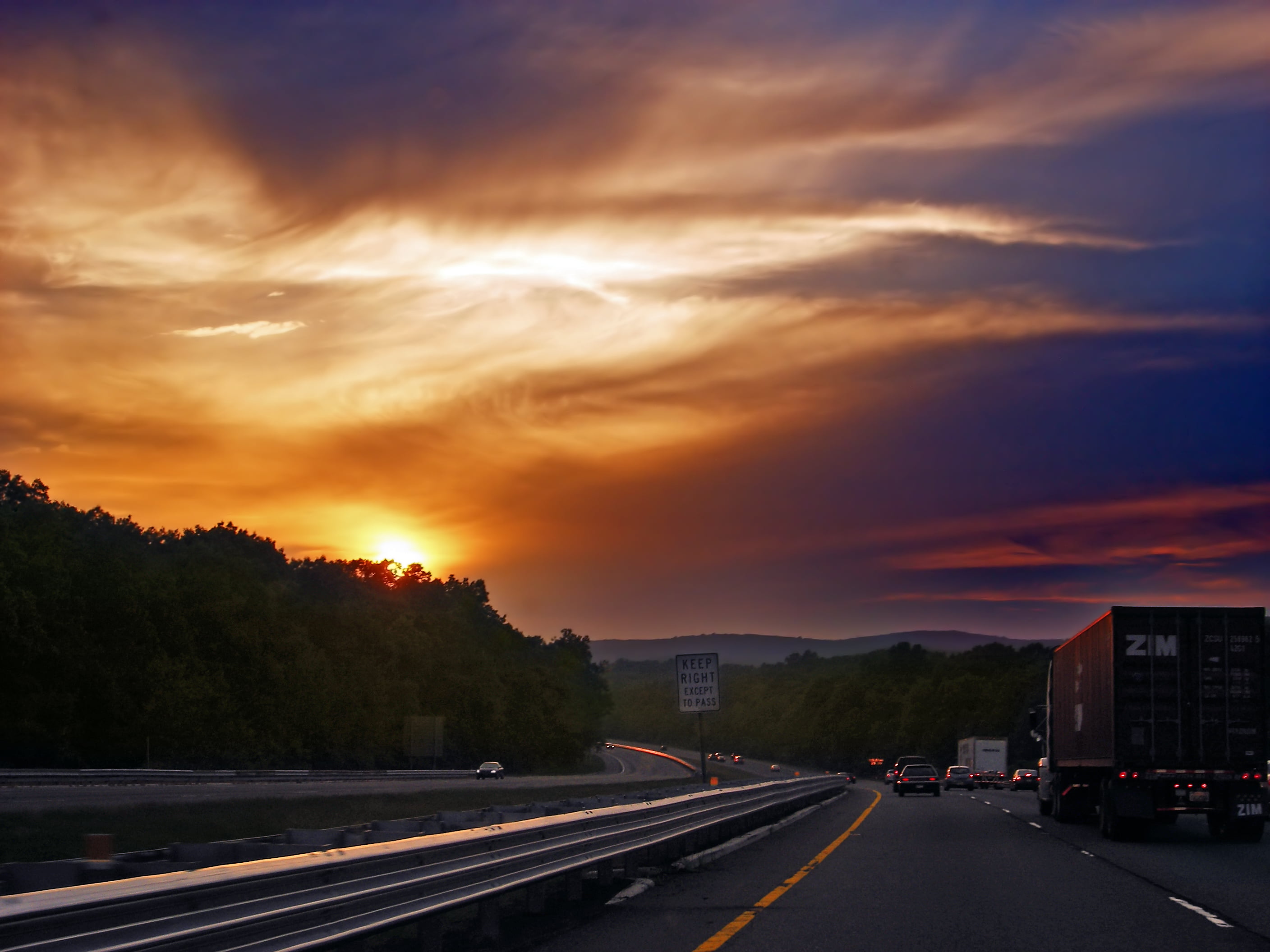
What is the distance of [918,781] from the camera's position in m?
53.0

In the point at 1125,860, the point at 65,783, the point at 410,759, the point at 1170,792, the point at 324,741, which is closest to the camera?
the point at 1125,860

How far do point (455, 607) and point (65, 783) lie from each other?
392ft

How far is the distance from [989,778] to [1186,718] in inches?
2584

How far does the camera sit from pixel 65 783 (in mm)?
44312

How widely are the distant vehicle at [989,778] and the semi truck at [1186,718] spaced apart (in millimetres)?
63053

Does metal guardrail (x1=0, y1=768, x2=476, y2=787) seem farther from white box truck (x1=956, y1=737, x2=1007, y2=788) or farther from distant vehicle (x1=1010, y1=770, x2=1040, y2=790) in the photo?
white box truck (x1=956, y1=737, x2=1007, y2=788)

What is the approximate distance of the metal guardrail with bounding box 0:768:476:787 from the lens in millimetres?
43188

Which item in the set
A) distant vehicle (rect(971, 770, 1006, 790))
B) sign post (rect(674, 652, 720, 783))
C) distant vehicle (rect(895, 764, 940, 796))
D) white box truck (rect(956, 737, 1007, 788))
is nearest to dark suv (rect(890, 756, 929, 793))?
distant vehicle (rect(895, 764, 940, 796))

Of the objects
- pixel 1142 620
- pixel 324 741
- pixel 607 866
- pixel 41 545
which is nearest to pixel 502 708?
pixel 324 741

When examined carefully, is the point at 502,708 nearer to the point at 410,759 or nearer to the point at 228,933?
the point at 410,759

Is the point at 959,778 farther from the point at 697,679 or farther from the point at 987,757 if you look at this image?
the point at 697,679

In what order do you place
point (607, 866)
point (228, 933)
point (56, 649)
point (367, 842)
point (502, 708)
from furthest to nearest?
point (502, 708)
point (56, 649)
point (607, 866)
point (367, 842)
point (228, 933)

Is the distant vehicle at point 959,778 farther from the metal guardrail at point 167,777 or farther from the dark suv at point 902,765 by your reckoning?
the metal guardrail at point 167,777

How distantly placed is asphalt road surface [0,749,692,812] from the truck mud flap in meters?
20.8
